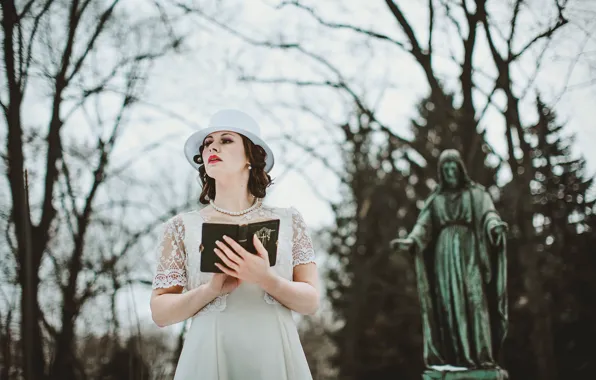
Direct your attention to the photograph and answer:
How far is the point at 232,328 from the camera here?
2090 millimetres

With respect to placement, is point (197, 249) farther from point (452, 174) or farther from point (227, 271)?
point (452, 174)

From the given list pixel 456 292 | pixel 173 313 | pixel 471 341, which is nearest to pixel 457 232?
pixel 456 292

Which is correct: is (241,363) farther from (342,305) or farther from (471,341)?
(342,305)

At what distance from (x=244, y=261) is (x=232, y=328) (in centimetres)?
29

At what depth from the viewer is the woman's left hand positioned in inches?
75.2

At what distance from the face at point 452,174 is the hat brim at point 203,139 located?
13.5ft

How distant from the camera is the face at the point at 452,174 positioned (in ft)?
20.7

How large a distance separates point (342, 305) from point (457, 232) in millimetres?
15088

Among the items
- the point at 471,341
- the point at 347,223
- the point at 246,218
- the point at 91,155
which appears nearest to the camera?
the point at 246,218

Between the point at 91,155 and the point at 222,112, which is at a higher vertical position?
the point at 91,155

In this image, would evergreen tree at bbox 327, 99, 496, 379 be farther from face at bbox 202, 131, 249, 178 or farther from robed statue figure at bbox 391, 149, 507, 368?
face at bbox 202, 131, 249, 178

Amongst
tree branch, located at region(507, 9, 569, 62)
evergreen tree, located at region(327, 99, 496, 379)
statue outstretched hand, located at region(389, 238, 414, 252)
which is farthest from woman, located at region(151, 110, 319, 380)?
evergreen tree, located at region(327, 99, 496, 379)

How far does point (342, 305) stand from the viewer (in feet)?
68.5

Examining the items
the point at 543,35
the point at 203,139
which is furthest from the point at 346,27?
the point at 203,139
